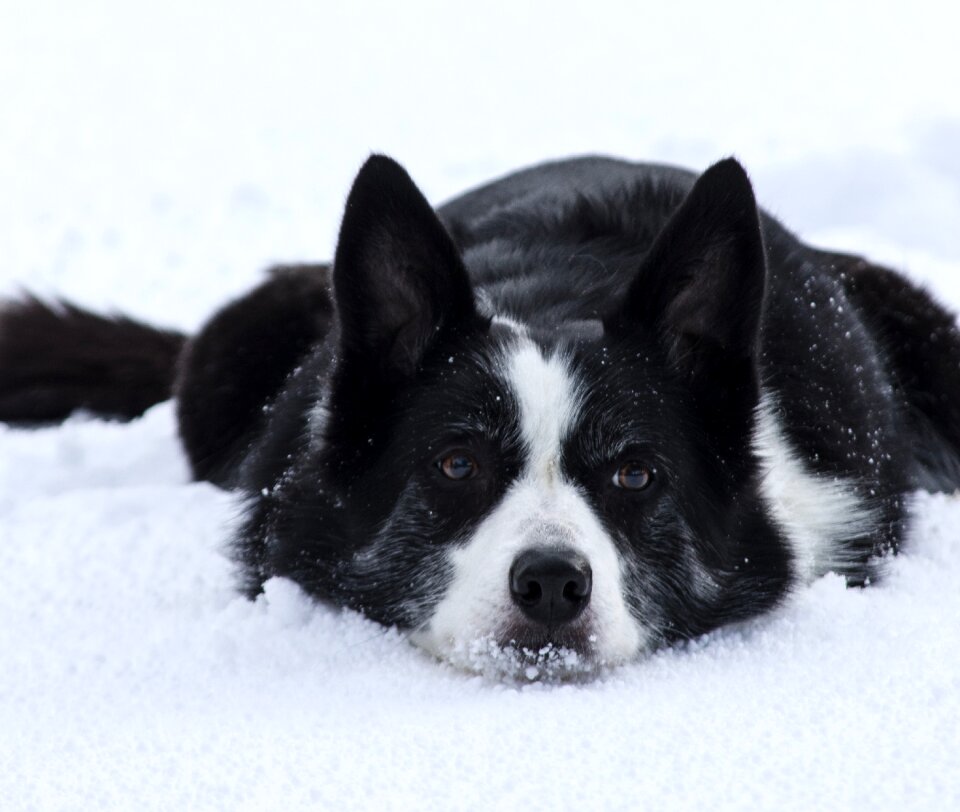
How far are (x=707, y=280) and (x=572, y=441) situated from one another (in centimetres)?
53

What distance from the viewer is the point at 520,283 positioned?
152 inches

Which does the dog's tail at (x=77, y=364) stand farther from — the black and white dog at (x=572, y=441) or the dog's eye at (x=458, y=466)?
the dog's eye at (x=458, y=466)

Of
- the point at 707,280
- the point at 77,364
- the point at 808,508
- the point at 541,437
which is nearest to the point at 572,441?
the point at 541,437

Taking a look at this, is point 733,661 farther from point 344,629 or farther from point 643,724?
point 344,629

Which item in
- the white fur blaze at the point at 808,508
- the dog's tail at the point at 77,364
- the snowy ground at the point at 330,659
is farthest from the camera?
the dog's tail at the point at 77,364

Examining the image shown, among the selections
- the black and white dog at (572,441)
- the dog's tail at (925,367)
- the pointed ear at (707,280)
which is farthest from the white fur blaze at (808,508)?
the dog's tail at (925,367)

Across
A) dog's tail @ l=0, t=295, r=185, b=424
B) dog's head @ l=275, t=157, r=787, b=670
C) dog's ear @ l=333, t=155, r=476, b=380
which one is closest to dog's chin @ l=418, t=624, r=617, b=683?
dog's head @ l=275, t=157, r=787, b=670

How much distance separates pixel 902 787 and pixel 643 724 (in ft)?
1.76

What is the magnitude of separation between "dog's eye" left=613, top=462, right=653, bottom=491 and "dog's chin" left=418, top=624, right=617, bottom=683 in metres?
0.37

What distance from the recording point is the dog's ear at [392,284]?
3307 millimetres

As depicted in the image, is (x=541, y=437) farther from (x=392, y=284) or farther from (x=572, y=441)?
(x=392, y=284)

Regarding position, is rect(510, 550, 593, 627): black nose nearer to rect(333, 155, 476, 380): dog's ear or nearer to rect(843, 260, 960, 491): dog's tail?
rect(333, 155, 476, 380): dog's ear

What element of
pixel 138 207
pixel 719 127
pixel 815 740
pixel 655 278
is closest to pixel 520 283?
pixel 655 278

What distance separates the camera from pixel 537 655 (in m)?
3.00
